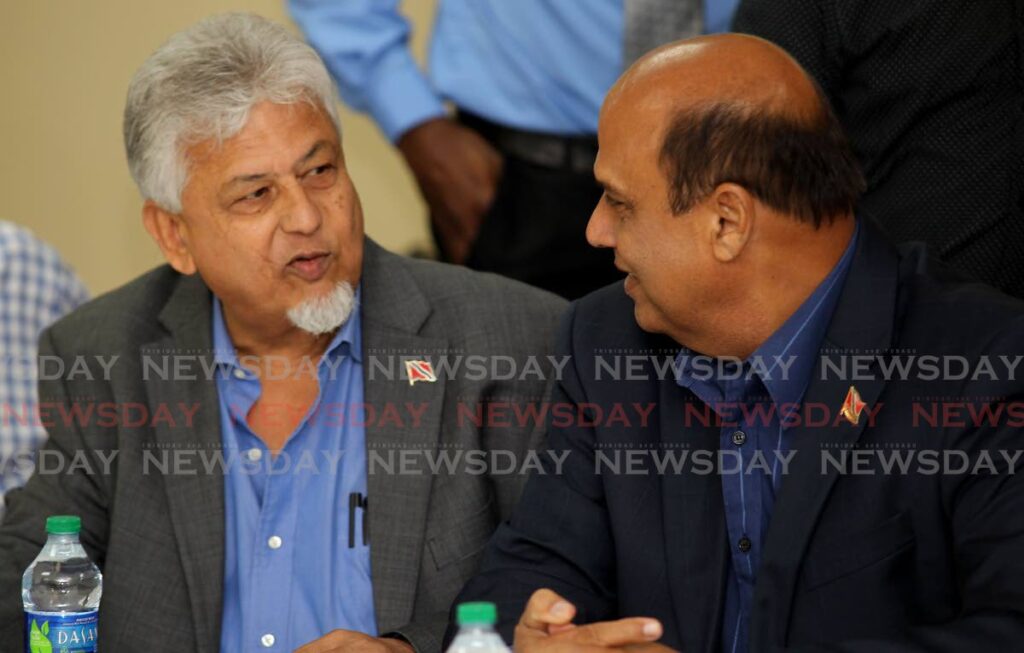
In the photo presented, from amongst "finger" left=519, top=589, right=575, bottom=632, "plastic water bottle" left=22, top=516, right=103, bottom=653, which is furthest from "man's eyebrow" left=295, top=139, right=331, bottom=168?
"finger" left=519, top=589, right=575, bottom=632

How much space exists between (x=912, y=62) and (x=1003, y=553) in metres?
1.26

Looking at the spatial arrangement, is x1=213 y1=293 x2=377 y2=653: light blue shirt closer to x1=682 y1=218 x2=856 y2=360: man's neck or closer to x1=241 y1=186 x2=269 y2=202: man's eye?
x1=241 y1=186 x2=269 y2=202: man's eye

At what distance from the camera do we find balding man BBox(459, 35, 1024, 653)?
2.37 meters

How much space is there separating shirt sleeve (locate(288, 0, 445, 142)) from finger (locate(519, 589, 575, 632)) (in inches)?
76.8

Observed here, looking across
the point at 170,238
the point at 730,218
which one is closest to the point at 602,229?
the point at 730,218

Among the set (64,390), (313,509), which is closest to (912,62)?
(313,509)

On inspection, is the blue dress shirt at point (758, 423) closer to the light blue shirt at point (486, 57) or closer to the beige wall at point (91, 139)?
the light blue shirt at point (486, 57)

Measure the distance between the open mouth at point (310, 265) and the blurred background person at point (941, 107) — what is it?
103 centimetres

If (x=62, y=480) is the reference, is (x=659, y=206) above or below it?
above

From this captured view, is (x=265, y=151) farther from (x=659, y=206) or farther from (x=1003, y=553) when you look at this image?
(x=1003, y=553)

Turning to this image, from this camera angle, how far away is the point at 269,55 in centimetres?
305

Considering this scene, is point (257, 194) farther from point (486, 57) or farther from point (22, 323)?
point (486, 57)

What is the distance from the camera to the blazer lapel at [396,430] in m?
2.95

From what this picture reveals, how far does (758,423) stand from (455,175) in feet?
5.13
